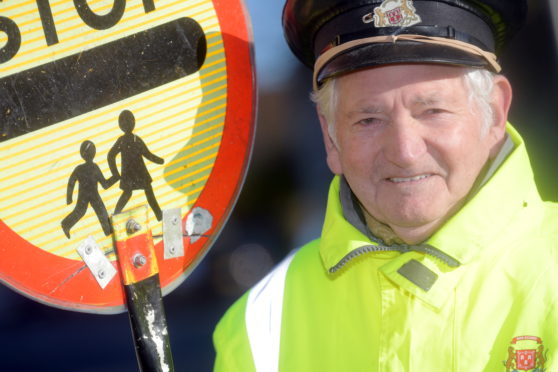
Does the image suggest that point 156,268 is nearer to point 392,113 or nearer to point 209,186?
point 209,186

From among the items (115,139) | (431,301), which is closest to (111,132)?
(115,139)

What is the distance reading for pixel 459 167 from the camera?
169 centimetres

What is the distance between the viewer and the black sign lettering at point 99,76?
1.68 m

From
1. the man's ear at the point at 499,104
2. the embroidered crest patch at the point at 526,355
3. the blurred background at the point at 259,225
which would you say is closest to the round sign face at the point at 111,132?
the blurred background at the point at 259,225

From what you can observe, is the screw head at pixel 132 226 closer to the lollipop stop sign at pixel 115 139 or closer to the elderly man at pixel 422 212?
the lollipop stop sign at pixel 115 139

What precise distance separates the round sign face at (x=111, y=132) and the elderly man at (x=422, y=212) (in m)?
0.27

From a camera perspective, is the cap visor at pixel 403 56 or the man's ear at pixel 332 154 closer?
the cap visor at pixel 403 56

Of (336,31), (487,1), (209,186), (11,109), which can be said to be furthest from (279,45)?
(11,109)

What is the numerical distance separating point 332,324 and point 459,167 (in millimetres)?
518

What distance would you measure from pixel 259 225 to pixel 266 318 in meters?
→ 0.36

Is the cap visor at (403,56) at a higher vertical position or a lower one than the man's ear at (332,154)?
higher

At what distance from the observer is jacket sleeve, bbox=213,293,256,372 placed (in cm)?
190

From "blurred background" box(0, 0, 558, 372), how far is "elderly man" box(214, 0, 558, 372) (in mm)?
255

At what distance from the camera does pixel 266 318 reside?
196 cm
